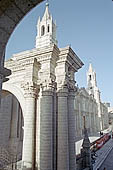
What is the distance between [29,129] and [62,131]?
1.49 m

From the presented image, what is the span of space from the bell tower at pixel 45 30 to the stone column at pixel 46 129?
29742mm

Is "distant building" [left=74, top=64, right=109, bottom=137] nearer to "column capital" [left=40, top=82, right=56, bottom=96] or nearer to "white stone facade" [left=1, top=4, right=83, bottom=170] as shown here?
"white stone facade" [left=1, top=4, right=83, bottom=170]

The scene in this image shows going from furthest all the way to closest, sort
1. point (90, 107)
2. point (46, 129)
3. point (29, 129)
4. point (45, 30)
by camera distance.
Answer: point (90, 107) < point (45, 30) < point (29, 129) < point (46, 129)

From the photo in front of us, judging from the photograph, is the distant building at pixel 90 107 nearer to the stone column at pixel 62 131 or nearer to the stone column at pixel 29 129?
the stone column at pixel 62 131

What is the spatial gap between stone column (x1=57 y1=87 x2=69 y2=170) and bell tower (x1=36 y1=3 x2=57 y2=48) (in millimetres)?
29612

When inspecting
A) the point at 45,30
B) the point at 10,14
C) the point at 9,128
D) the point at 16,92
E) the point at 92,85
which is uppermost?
the point at 45,30

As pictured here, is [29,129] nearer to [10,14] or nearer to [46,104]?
[46,104]

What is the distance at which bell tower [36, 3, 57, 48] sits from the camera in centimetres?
3500

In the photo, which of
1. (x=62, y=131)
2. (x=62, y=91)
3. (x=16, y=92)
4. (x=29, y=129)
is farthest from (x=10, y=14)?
(x=16, y=92)

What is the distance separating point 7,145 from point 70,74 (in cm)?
749

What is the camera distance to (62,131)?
647 cm

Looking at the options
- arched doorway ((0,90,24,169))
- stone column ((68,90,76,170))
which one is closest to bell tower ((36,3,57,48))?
arched doorway ((0,90,24,169))

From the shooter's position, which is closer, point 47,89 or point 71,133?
point 47,89

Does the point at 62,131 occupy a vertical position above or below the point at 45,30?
below
